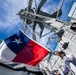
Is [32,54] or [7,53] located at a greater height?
[32,54]

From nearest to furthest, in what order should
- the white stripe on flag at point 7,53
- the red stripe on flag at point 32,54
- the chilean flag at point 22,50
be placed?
1. the red stripe on flag at point 32,54
2. the chilean flag at point 22,50
3. the white stripe on flag at point 7,53

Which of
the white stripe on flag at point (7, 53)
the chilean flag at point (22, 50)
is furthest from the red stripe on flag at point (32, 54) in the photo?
the white stripe on flag at point (7, 53)

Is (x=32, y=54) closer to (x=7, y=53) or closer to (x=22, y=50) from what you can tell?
(x=22, y=50)

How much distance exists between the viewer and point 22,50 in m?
11.0

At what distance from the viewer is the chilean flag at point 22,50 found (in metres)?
9.94

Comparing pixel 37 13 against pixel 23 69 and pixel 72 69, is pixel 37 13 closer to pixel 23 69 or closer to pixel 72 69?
pixel 72 69

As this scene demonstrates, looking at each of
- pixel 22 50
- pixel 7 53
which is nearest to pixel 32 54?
pixel 22 50

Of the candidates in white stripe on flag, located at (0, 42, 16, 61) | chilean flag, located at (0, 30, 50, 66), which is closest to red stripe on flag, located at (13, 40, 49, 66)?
chilean flag, located at (0, 30, 50, 66)

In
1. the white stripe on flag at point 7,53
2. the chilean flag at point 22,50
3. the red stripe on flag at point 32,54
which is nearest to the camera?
the red stripe on flag at point 32,54

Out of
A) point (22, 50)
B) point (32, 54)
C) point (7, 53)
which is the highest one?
point (32, 54)

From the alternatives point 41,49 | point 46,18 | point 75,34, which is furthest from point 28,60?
point 46,18

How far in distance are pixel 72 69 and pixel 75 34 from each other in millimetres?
2442

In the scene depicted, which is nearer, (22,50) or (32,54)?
(32,54)

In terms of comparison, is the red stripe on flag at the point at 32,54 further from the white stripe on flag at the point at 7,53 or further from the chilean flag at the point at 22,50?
the white stripe on flag at the point at 7,53
